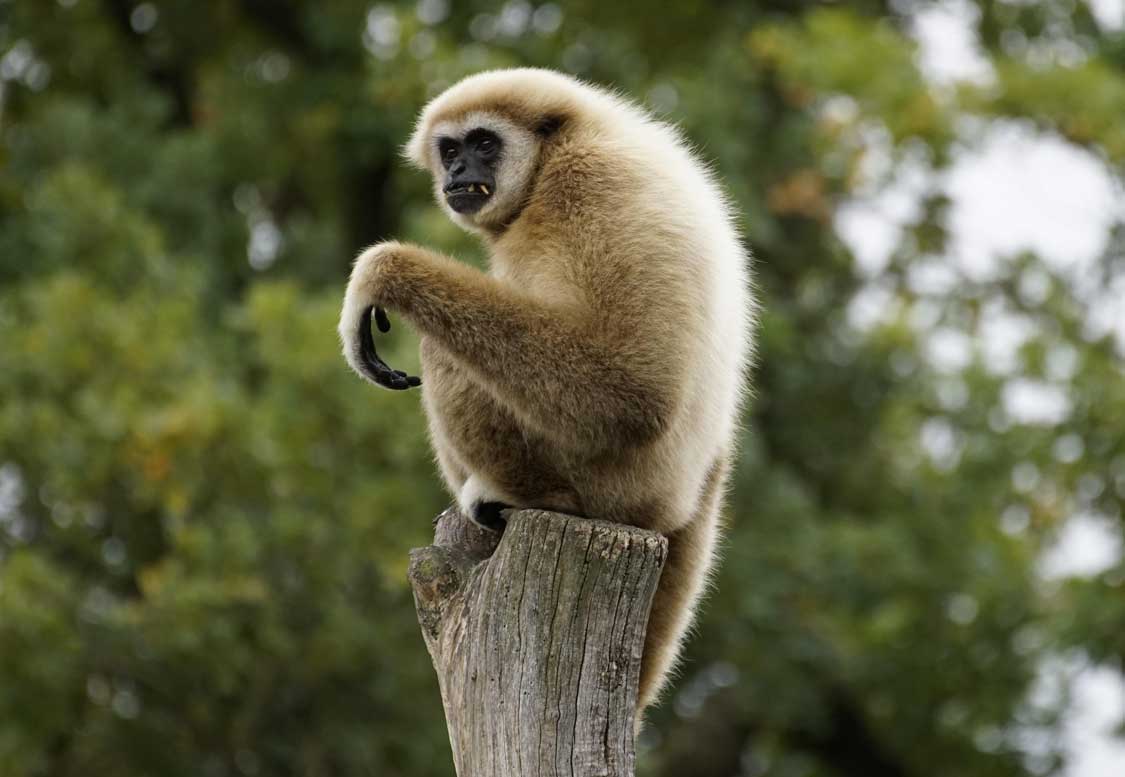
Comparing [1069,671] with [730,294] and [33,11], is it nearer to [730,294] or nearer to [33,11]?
[730,294]

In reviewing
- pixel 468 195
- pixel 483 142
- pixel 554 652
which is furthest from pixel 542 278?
pixel 554 652

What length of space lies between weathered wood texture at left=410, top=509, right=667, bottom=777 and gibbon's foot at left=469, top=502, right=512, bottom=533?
40 centimetres

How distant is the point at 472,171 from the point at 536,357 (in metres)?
1.01

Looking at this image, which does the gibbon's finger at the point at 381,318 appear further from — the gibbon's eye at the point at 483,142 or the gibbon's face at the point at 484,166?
the gibbon's eye at the point at 483,142

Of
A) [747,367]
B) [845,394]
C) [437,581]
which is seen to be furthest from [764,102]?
[437,581]

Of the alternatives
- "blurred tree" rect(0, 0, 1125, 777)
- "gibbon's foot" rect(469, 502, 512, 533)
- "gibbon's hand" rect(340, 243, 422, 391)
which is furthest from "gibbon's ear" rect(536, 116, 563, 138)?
"blurred tree" rect(0, 0, 1125, 777)

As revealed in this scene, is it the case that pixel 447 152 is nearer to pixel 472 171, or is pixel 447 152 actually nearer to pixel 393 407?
pixel 472 171

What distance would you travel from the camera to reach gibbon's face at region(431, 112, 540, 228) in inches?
193

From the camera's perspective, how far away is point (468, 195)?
16.6ft

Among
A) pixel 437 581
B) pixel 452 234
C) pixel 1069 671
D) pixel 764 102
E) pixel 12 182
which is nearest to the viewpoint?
pixel 437 581

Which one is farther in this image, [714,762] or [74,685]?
[714,762]

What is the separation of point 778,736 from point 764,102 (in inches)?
242

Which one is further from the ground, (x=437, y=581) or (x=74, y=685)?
(x=437, y=581)

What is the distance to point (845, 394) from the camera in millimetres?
14109
